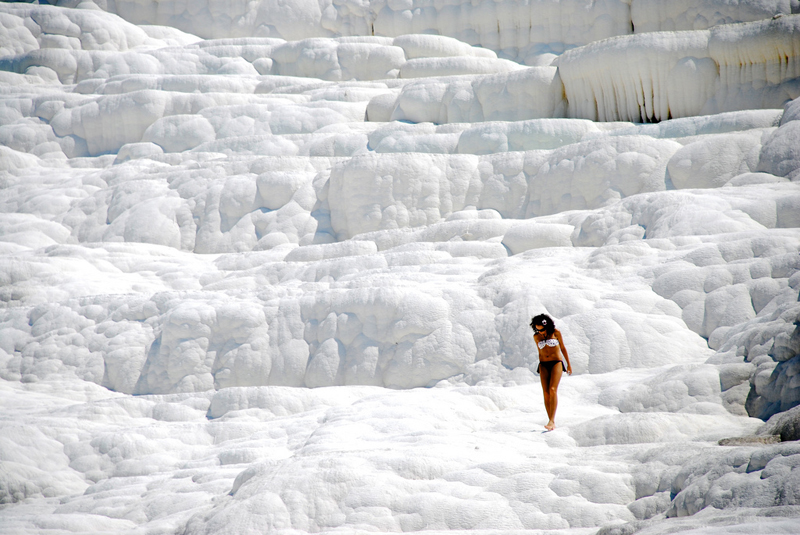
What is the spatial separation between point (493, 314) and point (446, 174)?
18.8ft

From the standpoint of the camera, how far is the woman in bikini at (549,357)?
5156mm

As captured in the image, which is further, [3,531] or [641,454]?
[3,531]

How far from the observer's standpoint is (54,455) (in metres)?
6.07

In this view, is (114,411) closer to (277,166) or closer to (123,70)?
(277,166)

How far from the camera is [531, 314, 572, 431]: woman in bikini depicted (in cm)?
516

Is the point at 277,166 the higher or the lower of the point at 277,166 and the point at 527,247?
the higher

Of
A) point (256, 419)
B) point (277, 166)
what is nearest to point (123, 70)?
point (277, 166)

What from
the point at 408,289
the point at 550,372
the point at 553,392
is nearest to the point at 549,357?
the point at 550,372

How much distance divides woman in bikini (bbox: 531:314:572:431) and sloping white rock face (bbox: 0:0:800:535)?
0.79 ft

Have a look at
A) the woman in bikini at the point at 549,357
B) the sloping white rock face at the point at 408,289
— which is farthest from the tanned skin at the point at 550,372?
the sloping white rock face at the point at 408,289

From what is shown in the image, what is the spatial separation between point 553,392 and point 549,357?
26 centimetres

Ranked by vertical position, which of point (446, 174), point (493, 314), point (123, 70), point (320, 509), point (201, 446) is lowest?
point (201, 446)

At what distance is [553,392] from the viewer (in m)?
5.16

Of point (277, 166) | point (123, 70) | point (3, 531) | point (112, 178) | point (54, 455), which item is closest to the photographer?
point (3, 531)
